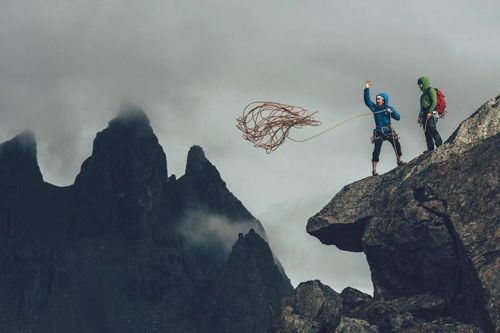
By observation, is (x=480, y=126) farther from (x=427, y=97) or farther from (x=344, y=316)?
(x=344, y=316)

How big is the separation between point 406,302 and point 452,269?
10.9ft

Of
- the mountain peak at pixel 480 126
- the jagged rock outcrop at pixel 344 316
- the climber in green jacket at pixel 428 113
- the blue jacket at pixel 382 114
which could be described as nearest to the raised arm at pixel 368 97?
the blue jacket at pixel 382 114

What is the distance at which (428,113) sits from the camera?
4628 centimetres

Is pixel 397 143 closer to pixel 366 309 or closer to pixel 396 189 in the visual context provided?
pixel 396 189

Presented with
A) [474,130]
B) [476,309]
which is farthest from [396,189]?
[476,309]

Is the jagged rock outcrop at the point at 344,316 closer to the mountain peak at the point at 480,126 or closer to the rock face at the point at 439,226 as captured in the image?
the rock face at the point at 439,226

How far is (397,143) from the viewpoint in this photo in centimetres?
4819

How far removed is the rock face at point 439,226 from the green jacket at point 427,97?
1979 mm

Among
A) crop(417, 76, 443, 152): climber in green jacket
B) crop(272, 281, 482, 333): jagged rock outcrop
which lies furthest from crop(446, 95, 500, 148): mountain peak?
crop(272, 281, 482, 333): jagged rock outcrop

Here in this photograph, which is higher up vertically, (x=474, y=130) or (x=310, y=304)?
(x=474, y=130)

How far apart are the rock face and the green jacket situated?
6.49 ft

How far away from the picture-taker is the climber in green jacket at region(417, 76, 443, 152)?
4616cm

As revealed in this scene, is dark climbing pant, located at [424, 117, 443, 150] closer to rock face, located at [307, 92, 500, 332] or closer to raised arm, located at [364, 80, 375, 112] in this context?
rock face, located at [307, 92, 500, 332]

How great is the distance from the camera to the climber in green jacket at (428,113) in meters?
46.2
